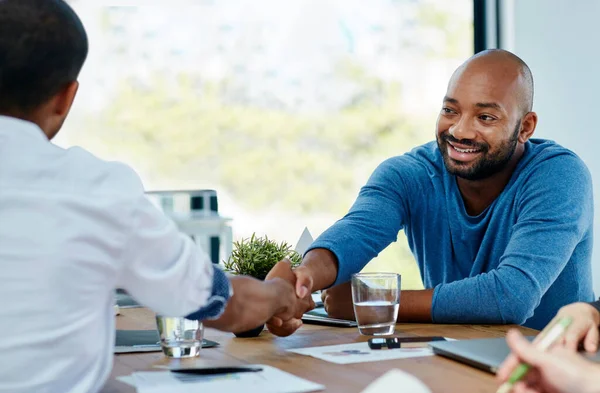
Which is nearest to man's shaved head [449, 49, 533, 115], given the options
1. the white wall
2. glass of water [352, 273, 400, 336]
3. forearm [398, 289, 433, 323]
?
forearm [398, 289, 433, 323]

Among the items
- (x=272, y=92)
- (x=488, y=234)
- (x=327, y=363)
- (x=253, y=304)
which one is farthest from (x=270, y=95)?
(x=327, y=363)

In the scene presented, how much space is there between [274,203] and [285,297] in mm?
3054

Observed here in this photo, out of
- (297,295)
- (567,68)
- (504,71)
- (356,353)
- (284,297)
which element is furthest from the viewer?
(567,68)

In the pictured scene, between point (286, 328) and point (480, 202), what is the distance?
2.86 feet

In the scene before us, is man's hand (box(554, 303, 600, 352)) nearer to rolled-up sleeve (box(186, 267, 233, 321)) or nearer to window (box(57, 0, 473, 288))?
rolled-up sleeve (box(186, 267, 233, 321))

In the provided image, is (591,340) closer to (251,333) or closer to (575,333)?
(575,333)

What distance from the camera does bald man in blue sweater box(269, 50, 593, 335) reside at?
2.06 m

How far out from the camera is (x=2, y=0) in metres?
1.16

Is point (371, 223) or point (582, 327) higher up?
point (371, 223)

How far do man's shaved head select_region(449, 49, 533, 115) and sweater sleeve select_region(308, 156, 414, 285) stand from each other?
31 cm

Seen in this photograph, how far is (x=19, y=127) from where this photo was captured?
110cm

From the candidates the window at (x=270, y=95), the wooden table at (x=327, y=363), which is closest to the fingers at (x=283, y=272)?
the wooden table at (x=327, y=363)

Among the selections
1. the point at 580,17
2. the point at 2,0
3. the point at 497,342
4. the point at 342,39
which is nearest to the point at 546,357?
the point at 497,342

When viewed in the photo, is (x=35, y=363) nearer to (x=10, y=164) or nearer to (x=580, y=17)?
(x=10, y=164)
